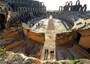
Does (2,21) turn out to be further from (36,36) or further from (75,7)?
(75,7)

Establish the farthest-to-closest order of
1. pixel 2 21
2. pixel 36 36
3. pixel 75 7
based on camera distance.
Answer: pixel 75 7 < pixel 2 21 < pixel 36 36

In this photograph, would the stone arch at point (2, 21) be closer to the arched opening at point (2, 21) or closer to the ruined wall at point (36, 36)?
the arched opening at point (2, 21)

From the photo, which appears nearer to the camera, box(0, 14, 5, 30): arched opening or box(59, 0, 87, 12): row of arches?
box(0, 14, 5, 30): arched opening

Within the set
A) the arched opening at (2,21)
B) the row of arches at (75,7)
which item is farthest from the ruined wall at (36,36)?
the row of arches at (75,7)

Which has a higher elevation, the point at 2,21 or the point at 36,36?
the point at 2,21

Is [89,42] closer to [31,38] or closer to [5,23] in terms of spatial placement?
[31,38]

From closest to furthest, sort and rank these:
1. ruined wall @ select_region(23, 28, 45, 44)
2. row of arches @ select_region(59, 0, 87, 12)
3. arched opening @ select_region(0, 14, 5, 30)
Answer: ruined wall @ select_region(23, 28, 45, 44)
arched opening @ select_region(0, 14, 5, 30)
row of arches @ select_region(59, 0, 87, 12)

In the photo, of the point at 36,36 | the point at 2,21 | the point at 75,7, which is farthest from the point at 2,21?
the point at 75,7

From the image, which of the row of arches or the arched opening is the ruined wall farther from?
the row of arches

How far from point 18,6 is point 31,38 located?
122 feet

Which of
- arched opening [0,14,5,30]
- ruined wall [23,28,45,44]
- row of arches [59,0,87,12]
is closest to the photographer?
ruined wall [23,28,45,44]

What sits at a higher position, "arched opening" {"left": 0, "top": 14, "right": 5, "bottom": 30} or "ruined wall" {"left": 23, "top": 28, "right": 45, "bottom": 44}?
"arched opening" {"left": 0, "top": 14, "right": 5, "bottom": 30}

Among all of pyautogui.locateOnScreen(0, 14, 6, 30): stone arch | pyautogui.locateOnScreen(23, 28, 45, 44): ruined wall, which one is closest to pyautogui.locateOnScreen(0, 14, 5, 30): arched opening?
pyautogui.locateOnScreen(0, 14, 6, 30): stone arch

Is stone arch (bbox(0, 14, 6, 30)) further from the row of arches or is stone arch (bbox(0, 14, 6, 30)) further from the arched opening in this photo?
the row of arches
